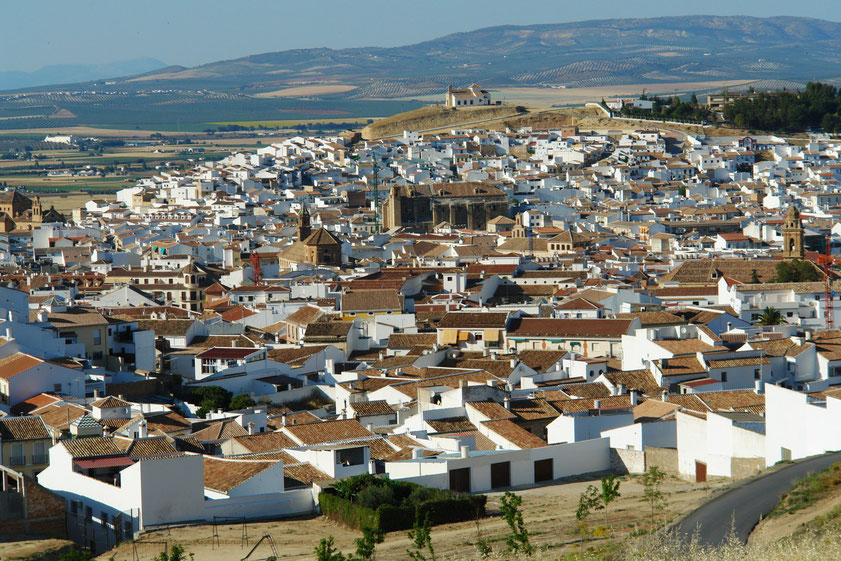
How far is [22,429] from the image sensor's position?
2652 centimetres

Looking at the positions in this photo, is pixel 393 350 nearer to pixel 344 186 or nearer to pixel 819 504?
pixel 819 504

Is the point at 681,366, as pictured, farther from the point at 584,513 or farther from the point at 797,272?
the point at 797,272

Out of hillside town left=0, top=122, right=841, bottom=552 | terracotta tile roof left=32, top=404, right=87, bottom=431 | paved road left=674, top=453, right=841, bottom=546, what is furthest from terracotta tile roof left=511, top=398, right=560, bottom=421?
terracotta tile roof left=32, top=404, right=87, bottom=431

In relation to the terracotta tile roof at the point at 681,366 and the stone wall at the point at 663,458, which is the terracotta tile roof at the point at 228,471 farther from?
the terracotta tile roof at the point at 681,366

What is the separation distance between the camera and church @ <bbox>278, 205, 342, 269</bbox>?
207ft

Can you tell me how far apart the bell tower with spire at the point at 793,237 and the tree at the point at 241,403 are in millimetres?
32138

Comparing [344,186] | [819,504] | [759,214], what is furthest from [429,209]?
[819,504]

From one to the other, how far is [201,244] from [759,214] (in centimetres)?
2991

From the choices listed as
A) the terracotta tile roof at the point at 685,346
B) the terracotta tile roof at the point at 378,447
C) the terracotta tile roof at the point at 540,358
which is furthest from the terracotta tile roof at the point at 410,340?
the terracotta tile roof at the point at 378,447

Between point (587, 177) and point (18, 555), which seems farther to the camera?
point (587, 177)

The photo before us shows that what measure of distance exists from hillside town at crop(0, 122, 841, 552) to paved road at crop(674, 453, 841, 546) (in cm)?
205

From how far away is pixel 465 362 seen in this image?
34938 millimetres

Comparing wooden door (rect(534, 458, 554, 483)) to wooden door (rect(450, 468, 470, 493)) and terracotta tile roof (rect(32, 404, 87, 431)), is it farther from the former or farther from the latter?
terracotta tile roof (rect(32, 404, 87, 431))

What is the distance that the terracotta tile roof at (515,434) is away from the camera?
981 inches
